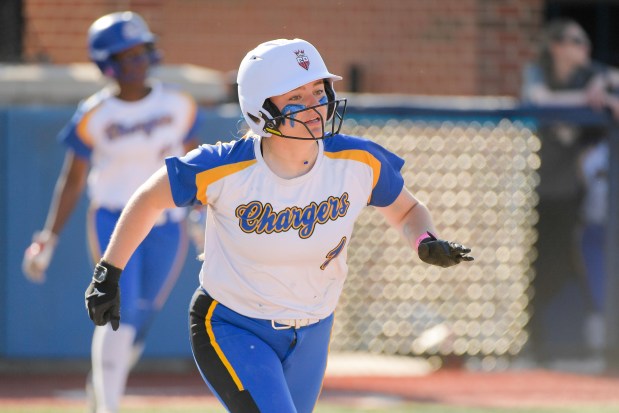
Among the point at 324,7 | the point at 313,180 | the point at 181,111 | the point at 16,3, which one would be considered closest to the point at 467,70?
the point at 324,7

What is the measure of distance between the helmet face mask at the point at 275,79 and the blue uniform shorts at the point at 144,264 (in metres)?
1.97

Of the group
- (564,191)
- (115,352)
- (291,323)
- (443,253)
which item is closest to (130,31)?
(115,352)

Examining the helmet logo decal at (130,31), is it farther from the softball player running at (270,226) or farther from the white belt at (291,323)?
the white belt at (291,323)

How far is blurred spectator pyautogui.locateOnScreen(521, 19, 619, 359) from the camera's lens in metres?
9.61

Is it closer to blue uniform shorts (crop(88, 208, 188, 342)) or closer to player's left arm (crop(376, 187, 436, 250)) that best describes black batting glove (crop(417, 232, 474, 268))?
player's left arm (crop(376, 187, 436, 250))

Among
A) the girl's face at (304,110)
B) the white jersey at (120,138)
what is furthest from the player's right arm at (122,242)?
the white jersey at (120,138)

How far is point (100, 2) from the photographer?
11.4 metres

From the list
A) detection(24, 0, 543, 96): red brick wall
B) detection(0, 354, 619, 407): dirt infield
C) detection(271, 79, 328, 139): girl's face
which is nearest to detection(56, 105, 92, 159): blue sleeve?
detection(0, 354, 619, 407): dirt infield

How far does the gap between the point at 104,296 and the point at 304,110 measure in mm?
927

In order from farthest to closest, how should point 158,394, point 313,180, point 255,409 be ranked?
point 158,394, point 313,180, point 255,409

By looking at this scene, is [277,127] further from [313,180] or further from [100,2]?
[100,2]

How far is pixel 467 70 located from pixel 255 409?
743 centimetres

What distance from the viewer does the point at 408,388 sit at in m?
8.82

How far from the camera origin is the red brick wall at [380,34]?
11.3 m
